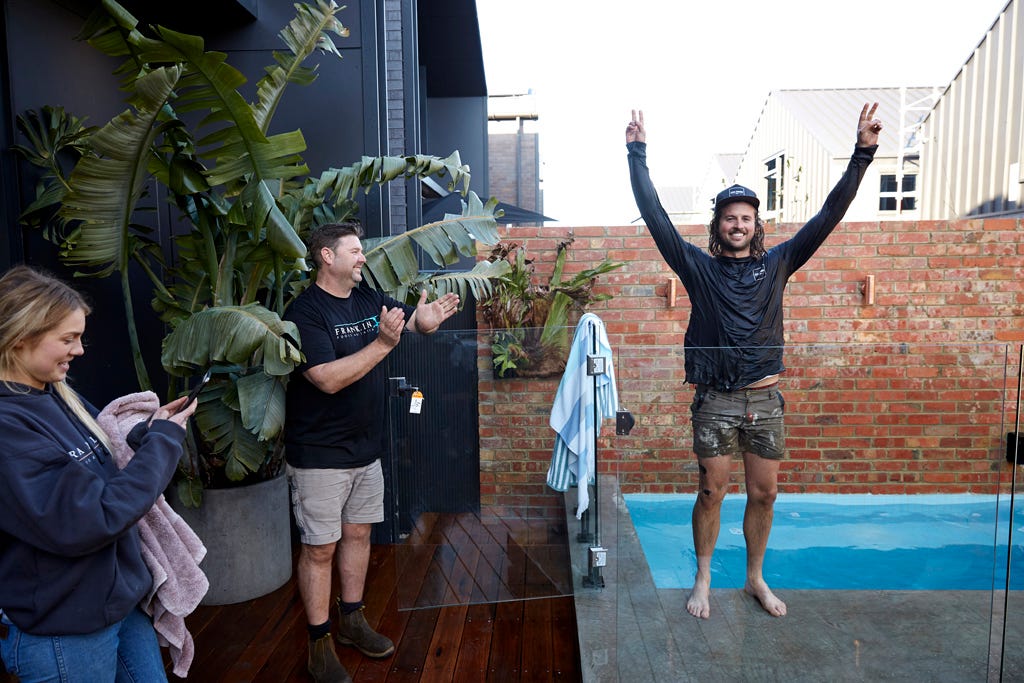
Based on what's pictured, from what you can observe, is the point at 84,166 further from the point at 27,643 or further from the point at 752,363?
the point at 752,363

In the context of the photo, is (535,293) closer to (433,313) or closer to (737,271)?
(433,313)

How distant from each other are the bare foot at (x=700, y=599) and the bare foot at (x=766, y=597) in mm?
124

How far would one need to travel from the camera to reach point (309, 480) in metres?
2.50

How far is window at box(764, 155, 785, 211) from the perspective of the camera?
15711mm

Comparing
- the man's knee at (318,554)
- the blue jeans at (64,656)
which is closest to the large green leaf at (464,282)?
the man's knee at (318,554)

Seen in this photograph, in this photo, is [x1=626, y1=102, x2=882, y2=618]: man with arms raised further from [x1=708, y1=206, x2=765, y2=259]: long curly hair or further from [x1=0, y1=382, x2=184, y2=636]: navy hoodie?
[x1=0, y1=382, x2=184, y2=636]: navy hoodie

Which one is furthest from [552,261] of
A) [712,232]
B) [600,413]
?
[600,413]

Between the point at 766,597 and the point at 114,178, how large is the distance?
3.00 meters

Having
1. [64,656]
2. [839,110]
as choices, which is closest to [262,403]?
[64,656]

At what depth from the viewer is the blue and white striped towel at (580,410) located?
100 inches

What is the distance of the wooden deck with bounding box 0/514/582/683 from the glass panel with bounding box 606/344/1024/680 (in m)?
0.75

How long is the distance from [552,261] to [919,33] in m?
23.0

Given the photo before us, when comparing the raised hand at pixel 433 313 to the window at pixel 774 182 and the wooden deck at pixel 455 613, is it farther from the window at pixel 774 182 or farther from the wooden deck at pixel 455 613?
the window at pixel 774 182

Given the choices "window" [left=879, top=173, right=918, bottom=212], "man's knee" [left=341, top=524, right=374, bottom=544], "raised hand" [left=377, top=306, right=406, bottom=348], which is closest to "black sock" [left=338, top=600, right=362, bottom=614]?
"man's knee" [left=341, top=524, right=374, bottom=544]
